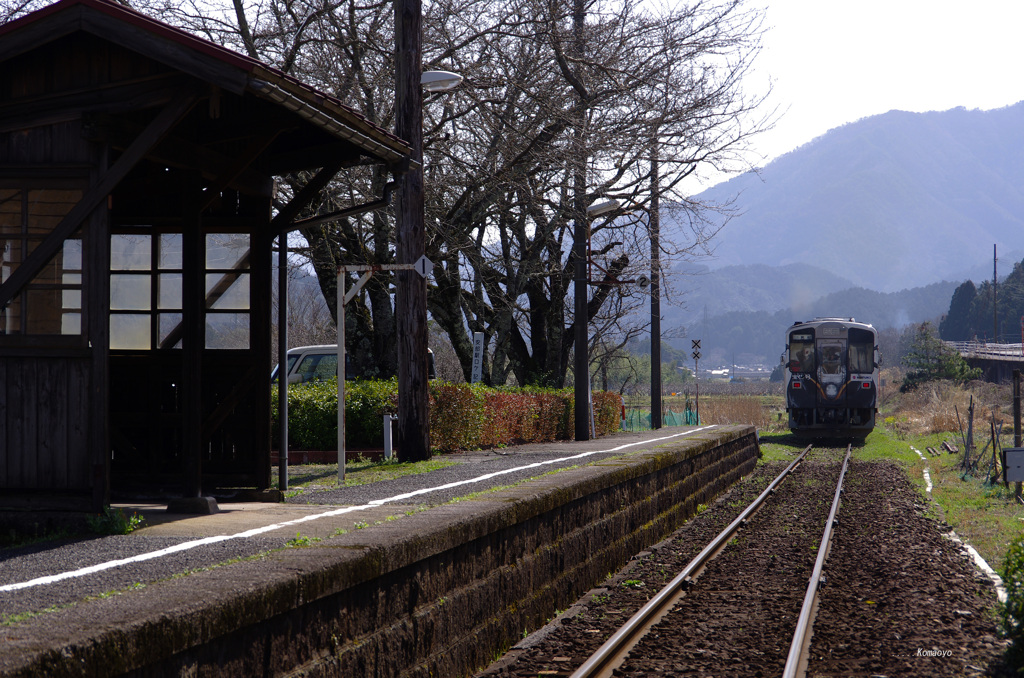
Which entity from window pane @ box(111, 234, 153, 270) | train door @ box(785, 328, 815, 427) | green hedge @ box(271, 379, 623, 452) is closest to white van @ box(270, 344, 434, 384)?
green hedge @ box(271, 379, 623, 452)

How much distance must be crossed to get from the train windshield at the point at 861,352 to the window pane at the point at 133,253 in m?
25.3

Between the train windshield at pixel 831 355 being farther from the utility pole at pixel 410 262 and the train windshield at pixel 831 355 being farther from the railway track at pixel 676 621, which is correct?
the utility pole at pixel 410 262

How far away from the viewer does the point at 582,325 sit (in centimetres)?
2061

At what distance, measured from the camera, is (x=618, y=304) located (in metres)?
30.4

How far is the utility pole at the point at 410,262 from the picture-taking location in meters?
13.4

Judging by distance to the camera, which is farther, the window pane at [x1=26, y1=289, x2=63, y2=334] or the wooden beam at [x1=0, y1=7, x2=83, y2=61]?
the window pane at [x1=26, y1=289, x2=63, y2=334]

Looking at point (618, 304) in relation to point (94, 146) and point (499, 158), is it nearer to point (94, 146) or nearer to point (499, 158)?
point (499, 158)

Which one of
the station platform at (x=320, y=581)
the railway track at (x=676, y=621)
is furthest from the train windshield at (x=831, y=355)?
the station platform at (x=320, y=581)

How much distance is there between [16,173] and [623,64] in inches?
618

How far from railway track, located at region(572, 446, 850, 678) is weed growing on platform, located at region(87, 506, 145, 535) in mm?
3056

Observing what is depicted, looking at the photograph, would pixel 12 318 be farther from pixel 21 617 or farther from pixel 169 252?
pixel 21 617

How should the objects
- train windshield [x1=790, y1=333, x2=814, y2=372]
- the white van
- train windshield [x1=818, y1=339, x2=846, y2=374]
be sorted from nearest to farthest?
1. the white van
2. train windshield [x1=818, y1=339, x2=846, y2=374]
3. train windshield [x1=790, y1=333, x2=814, y2=372]

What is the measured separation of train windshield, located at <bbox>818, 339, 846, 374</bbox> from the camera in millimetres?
29594

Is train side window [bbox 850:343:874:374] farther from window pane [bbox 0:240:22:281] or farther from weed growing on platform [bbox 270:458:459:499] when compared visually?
window pane [bbox 0:240:22:281]
